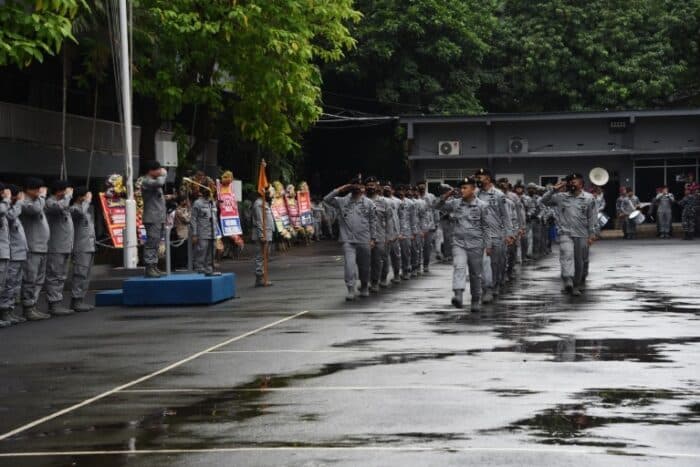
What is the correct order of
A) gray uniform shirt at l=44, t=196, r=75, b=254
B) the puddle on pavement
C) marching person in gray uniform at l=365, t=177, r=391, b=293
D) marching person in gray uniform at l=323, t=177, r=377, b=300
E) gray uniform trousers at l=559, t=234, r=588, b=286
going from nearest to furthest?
the puddle on pavement
gray uniform shirt at l=44, t=196, r=75, b=254
gray uniform trousers at l=559, t=234, r=588, b=286
marching person in gray uniform at l=323, t=177, r=377, b=300
marching person in gray uniform at l=365, t=177, r=391, b=293

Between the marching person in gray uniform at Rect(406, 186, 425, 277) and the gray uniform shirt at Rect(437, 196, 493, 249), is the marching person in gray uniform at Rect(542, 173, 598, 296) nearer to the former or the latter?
the gray uniform shirt at Rect(437, 196, 493, 249)

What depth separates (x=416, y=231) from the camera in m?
29.2

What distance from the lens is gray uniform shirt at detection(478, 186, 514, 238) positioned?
22214 mm

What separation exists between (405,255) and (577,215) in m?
5.82

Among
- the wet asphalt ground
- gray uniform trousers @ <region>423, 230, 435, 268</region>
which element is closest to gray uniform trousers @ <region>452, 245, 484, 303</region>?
the wet asphalt ground

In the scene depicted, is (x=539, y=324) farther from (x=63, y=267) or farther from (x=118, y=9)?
(x=118, y=9)

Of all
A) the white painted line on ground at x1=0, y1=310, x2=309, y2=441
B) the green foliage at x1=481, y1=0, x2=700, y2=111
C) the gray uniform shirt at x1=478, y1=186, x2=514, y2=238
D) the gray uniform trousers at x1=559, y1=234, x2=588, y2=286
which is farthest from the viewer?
the green foliage at x1=481, y1=0, x2=700, y2=111

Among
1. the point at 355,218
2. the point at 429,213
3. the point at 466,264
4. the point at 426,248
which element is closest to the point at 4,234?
the point at 355,218

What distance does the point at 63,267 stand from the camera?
21.1 m

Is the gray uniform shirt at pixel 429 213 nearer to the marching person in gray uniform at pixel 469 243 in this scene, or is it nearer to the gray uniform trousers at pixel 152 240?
the gray uniform trousers at pixel 152 240

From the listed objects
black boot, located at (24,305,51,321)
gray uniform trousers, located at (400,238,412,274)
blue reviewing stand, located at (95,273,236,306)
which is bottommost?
black boot, located at (24,305,51,321)

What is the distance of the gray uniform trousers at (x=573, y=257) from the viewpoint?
22.5m

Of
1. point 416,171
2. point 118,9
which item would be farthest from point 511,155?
point 118,9

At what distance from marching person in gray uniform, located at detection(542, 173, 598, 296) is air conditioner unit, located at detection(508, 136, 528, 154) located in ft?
108
